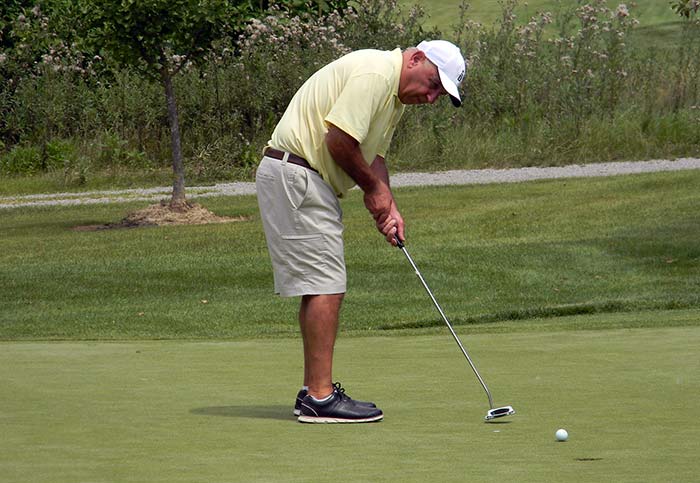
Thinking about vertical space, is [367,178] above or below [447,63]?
below

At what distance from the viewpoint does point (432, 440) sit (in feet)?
16.2

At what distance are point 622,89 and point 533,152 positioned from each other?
7.19 ft

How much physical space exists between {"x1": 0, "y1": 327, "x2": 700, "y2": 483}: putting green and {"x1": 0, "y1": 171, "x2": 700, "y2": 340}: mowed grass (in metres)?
2.47

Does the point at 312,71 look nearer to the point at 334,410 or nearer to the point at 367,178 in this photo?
the point at 367,178

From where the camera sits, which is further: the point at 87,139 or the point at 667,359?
the point at 87,139

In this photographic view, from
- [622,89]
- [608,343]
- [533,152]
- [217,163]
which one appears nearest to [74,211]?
[217,163]

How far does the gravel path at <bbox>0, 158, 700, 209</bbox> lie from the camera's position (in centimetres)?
2048

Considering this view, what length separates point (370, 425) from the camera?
5.43 meters

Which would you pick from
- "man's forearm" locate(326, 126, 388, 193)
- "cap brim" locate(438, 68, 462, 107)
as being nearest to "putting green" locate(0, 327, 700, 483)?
"man's forearm" locate(326, 126, 388, 193)

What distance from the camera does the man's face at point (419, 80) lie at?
5730mm

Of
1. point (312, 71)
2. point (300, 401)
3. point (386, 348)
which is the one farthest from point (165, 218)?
point (300, 401)

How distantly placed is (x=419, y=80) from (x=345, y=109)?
36cm

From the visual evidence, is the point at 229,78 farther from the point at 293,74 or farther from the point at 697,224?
the point at 697,224

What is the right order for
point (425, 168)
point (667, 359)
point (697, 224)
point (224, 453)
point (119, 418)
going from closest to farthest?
point (224, 453) → point (119, 418) → point (667, 359) → point (697, 224) → point (425, 168)
